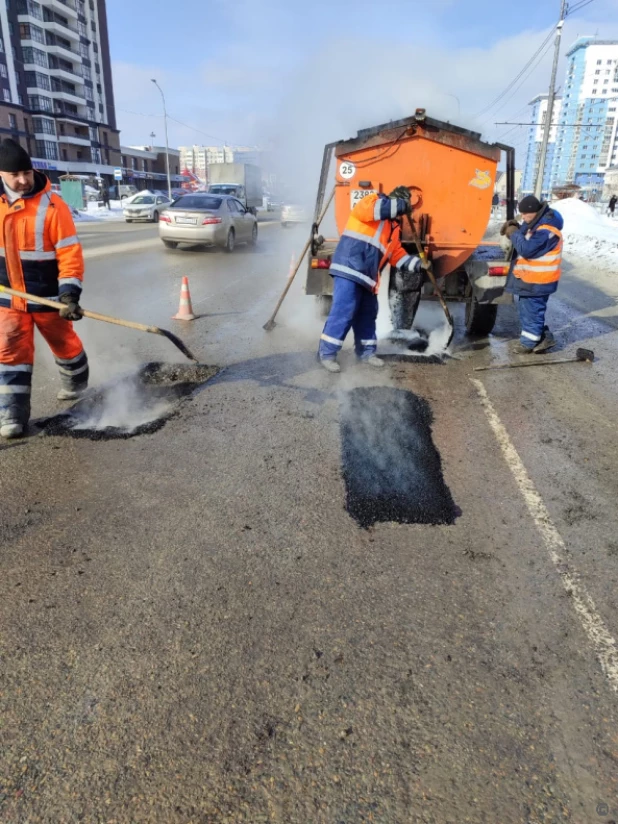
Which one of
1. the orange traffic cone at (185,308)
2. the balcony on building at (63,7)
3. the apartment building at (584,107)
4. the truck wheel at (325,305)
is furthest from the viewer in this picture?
the apartment building at (584,107)

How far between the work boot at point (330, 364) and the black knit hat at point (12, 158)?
3.01 m

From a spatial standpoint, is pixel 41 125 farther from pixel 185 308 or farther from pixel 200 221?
pixel 185 308

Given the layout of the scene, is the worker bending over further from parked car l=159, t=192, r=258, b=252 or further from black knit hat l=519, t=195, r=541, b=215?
parked car l=159, t=192, r=258, b=252

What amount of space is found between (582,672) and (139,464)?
268 cm

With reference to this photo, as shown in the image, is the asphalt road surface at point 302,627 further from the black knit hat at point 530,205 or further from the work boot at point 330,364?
the black knit hat at point 530,205

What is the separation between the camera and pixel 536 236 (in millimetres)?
6062

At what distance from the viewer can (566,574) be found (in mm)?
2740

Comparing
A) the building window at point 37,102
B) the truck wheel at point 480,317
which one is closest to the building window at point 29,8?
the building window at point 37,102

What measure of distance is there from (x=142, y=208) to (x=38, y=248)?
27.1 meters

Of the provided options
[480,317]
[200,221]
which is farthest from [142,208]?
[480,317]

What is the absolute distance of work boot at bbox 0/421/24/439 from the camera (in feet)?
13.1

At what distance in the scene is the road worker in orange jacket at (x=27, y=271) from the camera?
3770 millimetres

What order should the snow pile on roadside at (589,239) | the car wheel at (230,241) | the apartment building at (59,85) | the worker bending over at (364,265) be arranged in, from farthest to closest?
the apartment building at (59,85), the snow pile on roadside at (589,239), the car wheel at (230,241), the worker bending over at (364,265)

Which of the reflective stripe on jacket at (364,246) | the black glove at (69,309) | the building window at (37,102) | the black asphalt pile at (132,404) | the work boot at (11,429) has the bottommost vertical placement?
the black asphalt pile at (132,404)
